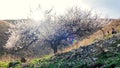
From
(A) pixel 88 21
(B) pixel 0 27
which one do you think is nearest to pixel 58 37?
(A) pixel 88 21

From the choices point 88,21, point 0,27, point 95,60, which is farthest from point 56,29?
point 0,27

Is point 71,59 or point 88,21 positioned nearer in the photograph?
point 71,59

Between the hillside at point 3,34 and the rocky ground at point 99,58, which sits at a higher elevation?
the rocky ground at point 99,58

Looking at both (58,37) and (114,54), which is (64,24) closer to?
(58,37)

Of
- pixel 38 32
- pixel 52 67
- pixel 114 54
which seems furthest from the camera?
pixel 38 32

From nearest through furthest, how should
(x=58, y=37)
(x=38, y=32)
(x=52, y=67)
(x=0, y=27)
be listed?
(x=52, y=67) < (x=58, y=37) < (x=38, y=32) < (x=0, y=27)

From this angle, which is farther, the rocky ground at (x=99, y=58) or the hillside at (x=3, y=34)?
the hillside at (x=3, y=34)

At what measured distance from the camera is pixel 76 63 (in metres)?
21.7

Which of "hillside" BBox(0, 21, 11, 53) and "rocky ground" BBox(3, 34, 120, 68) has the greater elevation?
"rocky ground" BBox(3, 34, 120, 68)

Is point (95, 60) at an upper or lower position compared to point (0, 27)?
upper

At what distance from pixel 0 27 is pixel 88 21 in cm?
6101

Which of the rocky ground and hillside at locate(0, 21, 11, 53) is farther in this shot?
hillside at locate(0, 21, 11, 53)

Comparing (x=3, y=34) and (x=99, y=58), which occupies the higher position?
(x=99, y=58)

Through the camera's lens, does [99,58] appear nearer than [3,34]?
Yes
